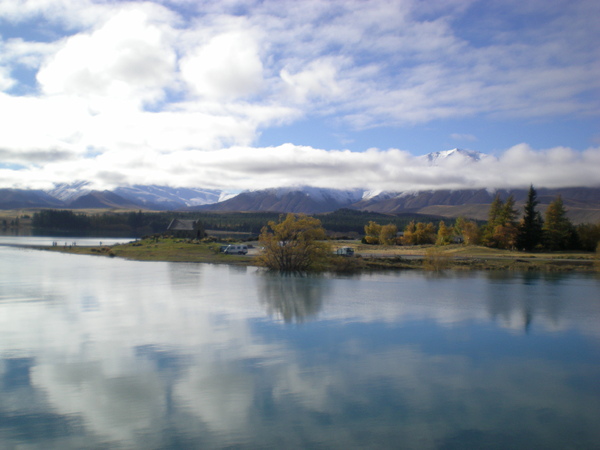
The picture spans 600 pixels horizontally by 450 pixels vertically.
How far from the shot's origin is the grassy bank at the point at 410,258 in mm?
58375

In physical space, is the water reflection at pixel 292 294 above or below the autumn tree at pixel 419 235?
below

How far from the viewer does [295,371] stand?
17.6 meters

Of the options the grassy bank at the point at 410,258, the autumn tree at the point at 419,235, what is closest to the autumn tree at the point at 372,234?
the autumn tree at the point at 419,235

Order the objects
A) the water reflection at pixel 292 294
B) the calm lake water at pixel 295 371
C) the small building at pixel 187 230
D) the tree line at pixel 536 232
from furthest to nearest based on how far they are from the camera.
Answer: the small building at pixel 187 230 < the tree line at pixel 536 232 < the water reflection at pixel 292 294 < the calm lake water at pixel 295 371

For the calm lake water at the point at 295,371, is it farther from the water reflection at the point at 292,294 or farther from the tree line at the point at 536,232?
the tree line at the point at 536,232

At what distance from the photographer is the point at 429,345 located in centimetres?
2167

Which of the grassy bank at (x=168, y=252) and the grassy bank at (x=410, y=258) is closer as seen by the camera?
the grassy bank at (x=410, y=258)

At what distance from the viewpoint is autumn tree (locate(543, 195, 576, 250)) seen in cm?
7512

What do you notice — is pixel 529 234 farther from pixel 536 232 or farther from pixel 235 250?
pixel 235 250

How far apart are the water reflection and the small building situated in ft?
144

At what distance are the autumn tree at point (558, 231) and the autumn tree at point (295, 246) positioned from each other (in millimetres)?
43395

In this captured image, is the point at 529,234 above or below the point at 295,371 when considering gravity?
above

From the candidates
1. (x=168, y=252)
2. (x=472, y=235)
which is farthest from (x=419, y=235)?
(x=168, y=252)

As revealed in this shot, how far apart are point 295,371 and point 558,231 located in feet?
231
